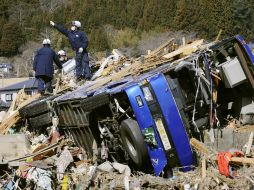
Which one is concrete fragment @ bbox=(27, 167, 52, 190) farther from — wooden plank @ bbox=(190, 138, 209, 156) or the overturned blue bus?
wooden plank @ bbox=(190, 138, 209, 156)

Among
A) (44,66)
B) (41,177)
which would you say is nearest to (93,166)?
(41,177)

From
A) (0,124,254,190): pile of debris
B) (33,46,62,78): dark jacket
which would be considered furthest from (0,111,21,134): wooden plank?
(33,46,62,78): dark jacket

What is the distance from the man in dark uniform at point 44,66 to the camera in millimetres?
11570

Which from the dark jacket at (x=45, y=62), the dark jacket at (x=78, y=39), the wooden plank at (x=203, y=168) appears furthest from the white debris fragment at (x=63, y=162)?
the dark jacket at (x=78, y=39)

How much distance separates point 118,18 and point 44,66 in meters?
68.9

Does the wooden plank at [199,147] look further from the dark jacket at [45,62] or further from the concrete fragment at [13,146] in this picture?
the dark jacket at [45,62]

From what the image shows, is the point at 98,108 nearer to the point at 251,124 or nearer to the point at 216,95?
the point at 216,95

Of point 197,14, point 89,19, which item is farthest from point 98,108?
point 89,19

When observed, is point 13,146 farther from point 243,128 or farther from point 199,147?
point 243,128

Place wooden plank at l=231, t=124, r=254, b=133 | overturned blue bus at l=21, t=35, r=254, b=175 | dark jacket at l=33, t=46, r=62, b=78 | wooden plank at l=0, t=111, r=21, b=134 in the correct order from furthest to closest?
dark jacket at l=33, t=46, r=62, b=78 < wooden plank at l=0, t=111, r=21, b=134 < wooden plank at l=231, t=124, r=254, b=133 < overturned blue bus at l=21, t=35, r=254, b=175

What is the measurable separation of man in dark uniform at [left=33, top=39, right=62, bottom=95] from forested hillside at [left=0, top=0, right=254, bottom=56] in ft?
158

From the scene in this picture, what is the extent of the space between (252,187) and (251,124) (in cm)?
237

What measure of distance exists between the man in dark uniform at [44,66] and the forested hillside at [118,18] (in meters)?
48.2

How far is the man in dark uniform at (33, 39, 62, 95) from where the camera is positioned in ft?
38.0
